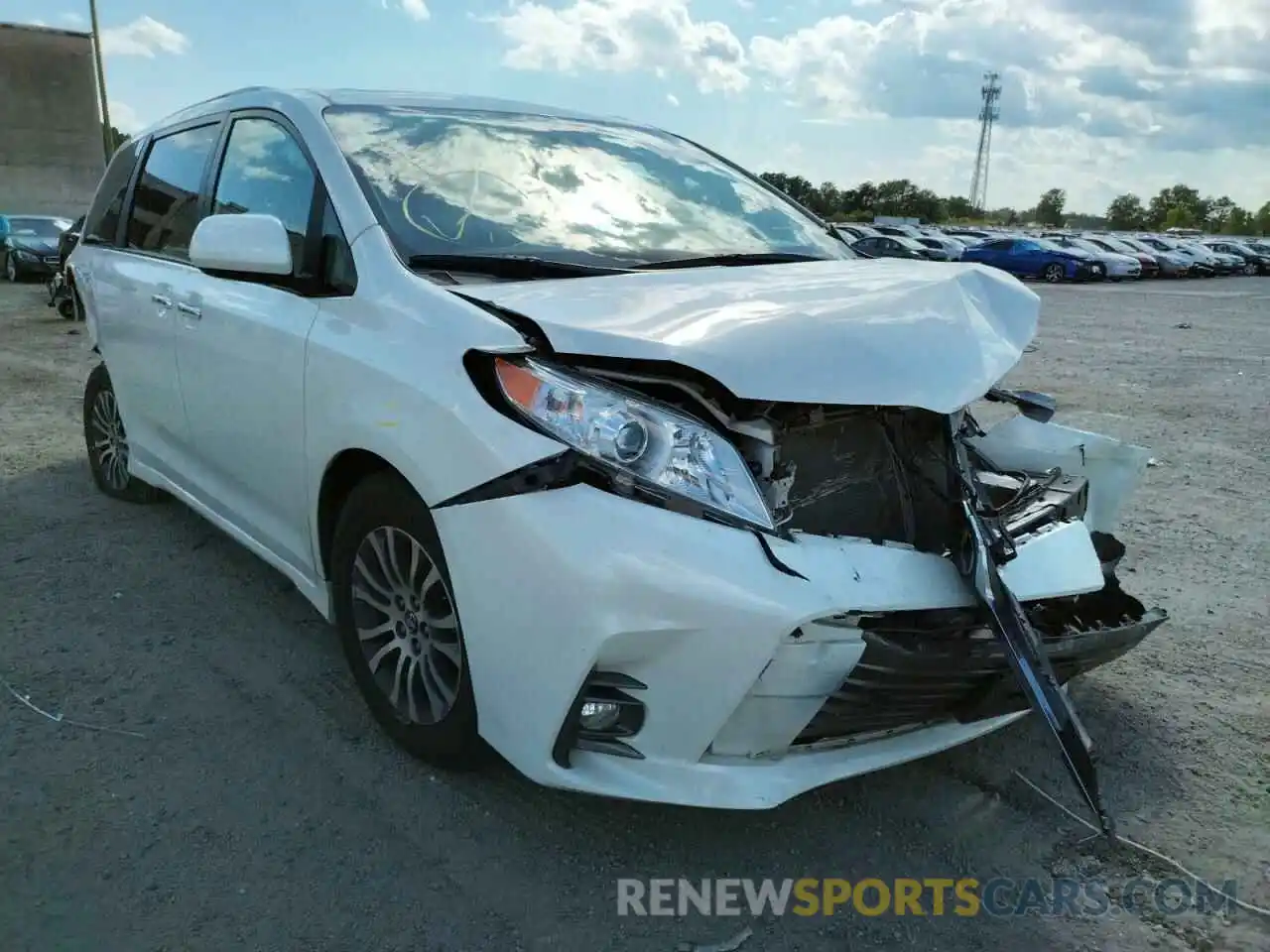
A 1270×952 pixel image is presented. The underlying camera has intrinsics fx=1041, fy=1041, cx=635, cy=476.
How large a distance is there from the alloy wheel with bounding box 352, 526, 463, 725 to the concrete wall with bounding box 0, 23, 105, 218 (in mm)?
36544

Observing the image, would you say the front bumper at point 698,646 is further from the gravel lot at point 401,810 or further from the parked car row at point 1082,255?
the parked car row at point 1082,255

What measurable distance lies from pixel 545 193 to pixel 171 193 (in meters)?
1.97

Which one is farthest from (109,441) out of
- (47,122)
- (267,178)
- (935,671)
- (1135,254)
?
(1135,254)

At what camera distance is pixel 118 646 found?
3639 mm

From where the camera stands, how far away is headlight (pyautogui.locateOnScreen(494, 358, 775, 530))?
2.26 m

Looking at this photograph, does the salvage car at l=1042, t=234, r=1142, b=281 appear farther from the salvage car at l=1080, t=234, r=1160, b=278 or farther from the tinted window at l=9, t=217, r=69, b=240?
the tinted window at l=9, t=217, r=69, b=240

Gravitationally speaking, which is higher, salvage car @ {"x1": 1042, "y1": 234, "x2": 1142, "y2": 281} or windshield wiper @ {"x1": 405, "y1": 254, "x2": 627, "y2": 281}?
windshield wiper @ {"x1": 405, "y1": 254, "x2": 627, "y2": 281}

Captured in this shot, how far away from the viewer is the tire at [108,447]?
16.6 feet

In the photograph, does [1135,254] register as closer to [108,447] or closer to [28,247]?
[28,247]

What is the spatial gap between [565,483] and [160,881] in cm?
135

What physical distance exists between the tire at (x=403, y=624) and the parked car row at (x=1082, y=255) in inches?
1071

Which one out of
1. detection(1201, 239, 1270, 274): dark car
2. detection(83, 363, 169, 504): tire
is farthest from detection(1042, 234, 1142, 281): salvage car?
detection(83, 363, 169, 504): tire

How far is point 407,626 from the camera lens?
9.23 ft

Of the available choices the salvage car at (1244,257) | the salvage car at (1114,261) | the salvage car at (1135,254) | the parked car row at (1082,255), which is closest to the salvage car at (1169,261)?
the parked car row at (1082,255)
